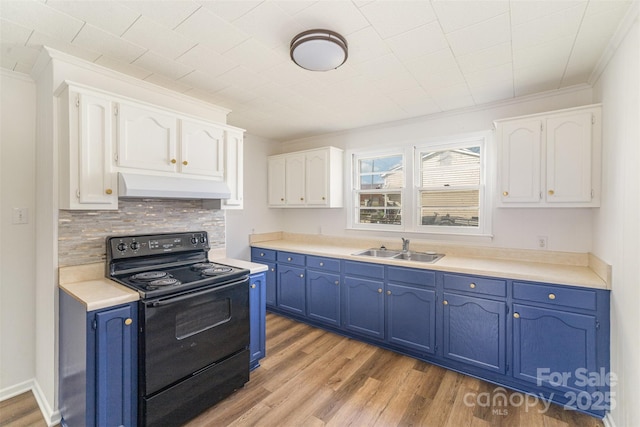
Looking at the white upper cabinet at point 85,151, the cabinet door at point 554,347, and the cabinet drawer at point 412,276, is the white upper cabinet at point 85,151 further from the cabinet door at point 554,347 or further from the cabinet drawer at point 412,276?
the cabinet door at point 554,347

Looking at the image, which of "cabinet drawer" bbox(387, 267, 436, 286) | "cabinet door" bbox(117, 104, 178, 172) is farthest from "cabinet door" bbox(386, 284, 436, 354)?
"cabinet door" bbox(117, 104, 178, 172)

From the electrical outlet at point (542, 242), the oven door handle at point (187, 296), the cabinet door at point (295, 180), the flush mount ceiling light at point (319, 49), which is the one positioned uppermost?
the flush mount ceiling light at point (319, 49)

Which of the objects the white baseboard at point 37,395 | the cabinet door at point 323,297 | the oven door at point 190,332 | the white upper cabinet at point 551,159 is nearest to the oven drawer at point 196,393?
the oven door at point 190,332

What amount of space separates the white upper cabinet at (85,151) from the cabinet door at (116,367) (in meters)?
0.76

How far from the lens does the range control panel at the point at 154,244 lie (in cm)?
206

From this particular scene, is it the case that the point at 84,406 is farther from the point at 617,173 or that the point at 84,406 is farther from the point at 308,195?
the point at 617,173

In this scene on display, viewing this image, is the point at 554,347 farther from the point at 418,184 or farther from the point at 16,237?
the point at 16,237

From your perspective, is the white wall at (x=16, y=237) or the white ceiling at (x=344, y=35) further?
the white wall at (x=16, y=237)

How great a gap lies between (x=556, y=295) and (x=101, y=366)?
2.94 metres

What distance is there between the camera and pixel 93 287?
5.96ft

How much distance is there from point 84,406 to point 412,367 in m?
2.34

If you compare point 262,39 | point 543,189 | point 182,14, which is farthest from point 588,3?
point 182,14

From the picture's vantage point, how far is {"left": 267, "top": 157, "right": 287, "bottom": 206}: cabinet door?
401 centimetres

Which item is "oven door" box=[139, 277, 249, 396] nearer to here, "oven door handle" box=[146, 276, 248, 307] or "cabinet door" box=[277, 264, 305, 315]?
"oven door handle" box=[146, 276, 248, 307]
